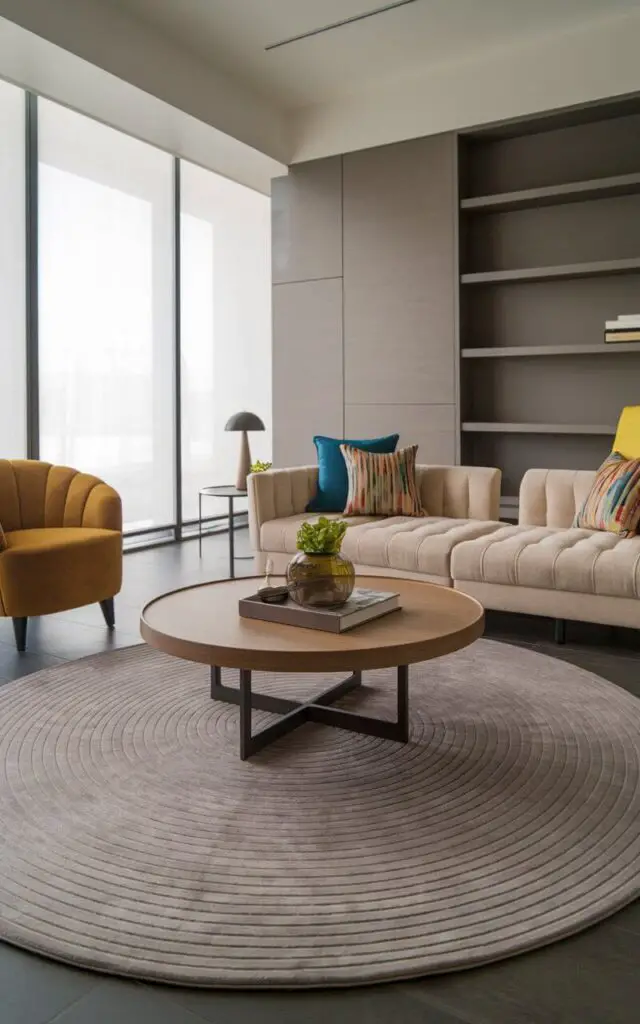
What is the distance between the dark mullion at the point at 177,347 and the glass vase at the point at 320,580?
4.05m

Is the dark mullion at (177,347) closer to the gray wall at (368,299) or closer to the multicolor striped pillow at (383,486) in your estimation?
the gray wall at (368,299)

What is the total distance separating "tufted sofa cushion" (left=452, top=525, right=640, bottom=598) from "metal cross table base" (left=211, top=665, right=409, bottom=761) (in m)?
1.04

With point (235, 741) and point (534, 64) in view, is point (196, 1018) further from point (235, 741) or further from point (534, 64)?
point (534, 64)

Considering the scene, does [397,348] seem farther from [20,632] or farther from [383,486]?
[20,632]

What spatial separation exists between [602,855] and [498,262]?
174 inches

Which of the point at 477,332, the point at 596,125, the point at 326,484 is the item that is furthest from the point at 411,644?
the point at 596,125

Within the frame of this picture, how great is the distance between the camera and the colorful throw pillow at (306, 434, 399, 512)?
4613 mm

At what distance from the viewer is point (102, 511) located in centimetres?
Answer: 395

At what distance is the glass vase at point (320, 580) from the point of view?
249 centimetres

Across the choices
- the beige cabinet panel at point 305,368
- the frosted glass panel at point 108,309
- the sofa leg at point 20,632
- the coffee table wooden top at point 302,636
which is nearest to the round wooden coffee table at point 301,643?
the coffee table wooden top at point 302,636

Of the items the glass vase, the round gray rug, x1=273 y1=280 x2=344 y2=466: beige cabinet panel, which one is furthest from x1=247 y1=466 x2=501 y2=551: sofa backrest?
the glass vase

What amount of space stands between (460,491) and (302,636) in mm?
2391

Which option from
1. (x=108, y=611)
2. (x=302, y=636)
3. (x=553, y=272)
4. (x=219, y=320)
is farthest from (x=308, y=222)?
(x=302, y=636)

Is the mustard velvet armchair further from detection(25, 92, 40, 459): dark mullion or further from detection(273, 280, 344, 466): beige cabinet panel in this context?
detection(273, 280, 344, 466): beige cabinet panel
